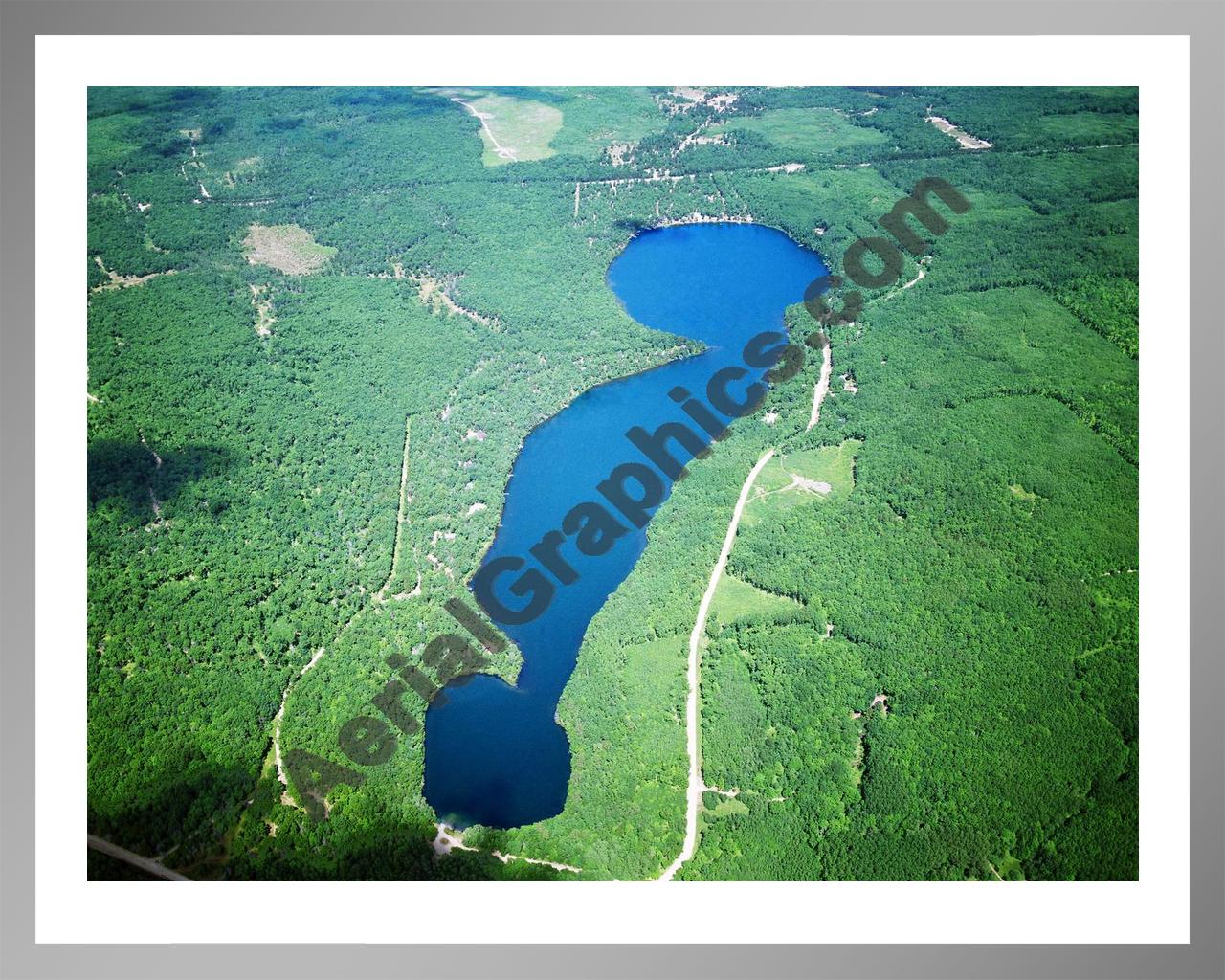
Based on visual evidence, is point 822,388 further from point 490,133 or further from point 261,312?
point 490,133

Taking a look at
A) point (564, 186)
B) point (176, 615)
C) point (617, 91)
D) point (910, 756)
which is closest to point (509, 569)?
point (176, 615)

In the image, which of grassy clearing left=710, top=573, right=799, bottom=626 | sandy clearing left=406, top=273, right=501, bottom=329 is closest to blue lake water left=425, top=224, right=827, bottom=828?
grassy clearing left=710, top=573, right=799, bottom=626

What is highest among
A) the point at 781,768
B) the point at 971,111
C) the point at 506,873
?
the point at 971,111

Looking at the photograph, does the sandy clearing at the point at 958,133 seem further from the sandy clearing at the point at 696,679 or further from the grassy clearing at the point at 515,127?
the sandy clearing at the point at 696,679

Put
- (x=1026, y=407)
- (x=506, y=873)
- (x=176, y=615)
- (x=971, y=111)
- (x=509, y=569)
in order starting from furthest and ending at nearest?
1. (x=971, y=111)
2. (x=1026, y=407)
3. (x=509, y=569)
4. (x=176, y=615)
5. (x=506, y=873)

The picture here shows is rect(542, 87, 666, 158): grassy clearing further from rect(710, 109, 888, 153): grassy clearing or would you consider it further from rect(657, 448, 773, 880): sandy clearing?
rect(657, 448, 773, 880): sandy clearing

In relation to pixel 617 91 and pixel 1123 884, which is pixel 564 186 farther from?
pixel 1123 884
